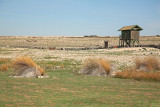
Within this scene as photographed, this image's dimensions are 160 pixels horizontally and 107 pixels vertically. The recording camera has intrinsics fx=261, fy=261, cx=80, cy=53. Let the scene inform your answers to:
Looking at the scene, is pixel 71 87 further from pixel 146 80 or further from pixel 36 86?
pixel 146 80

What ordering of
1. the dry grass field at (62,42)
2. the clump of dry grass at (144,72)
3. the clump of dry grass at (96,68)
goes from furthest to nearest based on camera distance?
the dry grass field at (62,42) < the clump of dry grass at (96,68) < the clump of dry grass at (144,72)

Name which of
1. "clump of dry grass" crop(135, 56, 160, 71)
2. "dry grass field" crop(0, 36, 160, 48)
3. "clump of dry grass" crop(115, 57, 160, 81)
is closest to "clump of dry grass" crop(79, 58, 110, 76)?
"clump of dry grass" crop(115, 57, 160, 81)

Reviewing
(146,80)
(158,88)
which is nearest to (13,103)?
(158,88)

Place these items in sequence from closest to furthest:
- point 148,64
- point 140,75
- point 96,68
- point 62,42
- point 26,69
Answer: point 140,75, point 26,69, point 96,68, point 148,64, point 62,42

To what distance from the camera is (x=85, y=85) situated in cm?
1480

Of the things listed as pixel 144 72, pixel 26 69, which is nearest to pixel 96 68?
pixel 144 72

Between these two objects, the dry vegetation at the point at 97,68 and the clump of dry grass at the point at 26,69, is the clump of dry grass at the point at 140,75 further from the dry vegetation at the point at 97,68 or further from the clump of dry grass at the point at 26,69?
the clump of dry grass at the point at 26,69

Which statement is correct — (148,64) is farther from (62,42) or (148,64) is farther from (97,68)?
(62,42)

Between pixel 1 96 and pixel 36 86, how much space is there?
2.94 meters

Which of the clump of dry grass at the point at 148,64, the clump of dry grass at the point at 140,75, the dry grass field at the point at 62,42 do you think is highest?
the dry grass field at the point at 62,42

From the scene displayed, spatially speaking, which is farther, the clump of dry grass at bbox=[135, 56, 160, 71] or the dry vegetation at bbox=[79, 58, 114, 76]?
the clump of dry grass at bbox=[135, 56, 160, 71]

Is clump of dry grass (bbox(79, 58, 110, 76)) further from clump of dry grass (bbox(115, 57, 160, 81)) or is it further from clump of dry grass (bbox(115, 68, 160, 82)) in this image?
clump of dry grass (bbox(115, 68, 160, 82))

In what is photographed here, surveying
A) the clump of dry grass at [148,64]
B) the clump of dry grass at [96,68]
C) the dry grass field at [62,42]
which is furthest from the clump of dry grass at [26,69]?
the dry grass field at [62,42]

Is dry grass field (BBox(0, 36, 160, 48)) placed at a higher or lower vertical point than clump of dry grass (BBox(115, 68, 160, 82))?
higher
